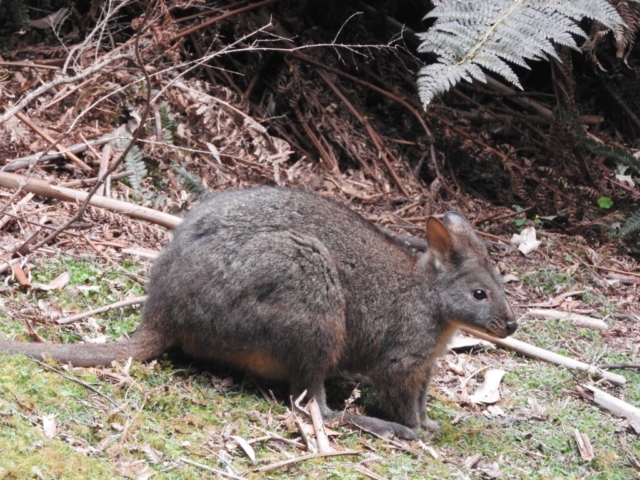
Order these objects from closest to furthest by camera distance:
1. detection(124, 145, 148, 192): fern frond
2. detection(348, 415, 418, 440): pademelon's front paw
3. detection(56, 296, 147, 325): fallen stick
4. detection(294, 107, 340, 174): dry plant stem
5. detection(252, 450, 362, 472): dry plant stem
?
1. detection(252, 450, 362, 472): dry plant stem
2. detection(348, 415, 418, 440): pademelon's front paw
3. detection(56, 296, 147, 325): fallen stick
4. detection(124, 145, 148, 192): fern frond
5. detection(294, 107, 340, 174): dry plant stem

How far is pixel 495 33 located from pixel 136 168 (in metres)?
2.89

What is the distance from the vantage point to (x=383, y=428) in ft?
16.9

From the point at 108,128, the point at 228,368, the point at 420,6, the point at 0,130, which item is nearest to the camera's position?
the point at 228,368

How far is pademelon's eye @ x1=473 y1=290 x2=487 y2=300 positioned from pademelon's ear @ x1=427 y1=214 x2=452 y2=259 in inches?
11.8

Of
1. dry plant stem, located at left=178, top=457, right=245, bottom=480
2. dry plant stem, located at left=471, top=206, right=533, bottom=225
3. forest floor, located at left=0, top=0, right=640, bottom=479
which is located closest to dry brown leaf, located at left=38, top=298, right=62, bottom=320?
forest floor, located at left=0, top=0, right=640, bottom=479

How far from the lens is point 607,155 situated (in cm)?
817

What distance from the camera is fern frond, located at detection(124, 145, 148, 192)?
6895mm

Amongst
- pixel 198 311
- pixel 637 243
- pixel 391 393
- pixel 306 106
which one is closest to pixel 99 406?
pixel 198 311

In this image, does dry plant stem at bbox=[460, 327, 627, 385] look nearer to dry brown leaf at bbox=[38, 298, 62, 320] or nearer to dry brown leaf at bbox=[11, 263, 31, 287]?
dry brown leaf at bbox=[38, 298, 62, 320]

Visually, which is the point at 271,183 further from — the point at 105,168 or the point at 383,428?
the point at 383,428

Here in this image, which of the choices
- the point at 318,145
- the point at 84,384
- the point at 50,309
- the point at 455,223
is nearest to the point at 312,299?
the point at 455,223

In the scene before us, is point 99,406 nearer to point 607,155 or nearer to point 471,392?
point 471,392

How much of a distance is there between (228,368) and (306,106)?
12.0ft

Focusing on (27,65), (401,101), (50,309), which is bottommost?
(50,309)
